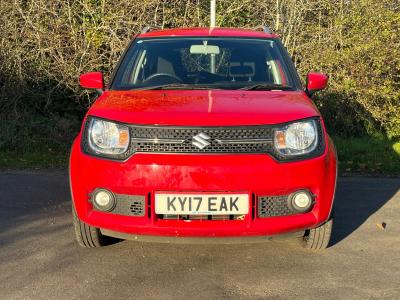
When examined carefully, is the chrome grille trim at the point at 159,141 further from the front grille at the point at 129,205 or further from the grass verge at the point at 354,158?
the grass verge at the point at 354,158

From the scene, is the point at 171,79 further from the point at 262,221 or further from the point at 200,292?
the point at 200,292

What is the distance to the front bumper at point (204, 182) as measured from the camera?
3.56 metres

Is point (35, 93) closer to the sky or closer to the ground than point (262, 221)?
closer to the ground

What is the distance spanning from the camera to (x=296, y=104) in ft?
13.1

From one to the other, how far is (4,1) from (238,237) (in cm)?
714

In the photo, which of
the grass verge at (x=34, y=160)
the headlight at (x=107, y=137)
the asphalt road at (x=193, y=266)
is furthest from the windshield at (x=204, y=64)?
the grass verge at (x=34, y=160)

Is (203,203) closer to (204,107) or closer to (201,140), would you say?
(201,140)

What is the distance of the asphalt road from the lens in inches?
139

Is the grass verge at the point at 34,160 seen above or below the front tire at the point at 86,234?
below

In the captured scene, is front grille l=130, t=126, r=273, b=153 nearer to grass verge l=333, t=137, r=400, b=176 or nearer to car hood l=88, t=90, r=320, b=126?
car hood l=88, t=90, r=320, b=126

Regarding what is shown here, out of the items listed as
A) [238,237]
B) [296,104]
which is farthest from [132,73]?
[238,237]

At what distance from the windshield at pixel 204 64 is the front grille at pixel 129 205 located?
1168mm

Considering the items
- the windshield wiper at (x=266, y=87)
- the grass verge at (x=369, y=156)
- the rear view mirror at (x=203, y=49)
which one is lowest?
the grass verge at (x=369, y=156)

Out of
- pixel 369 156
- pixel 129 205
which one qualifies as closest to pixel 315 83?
pixel 129 205
